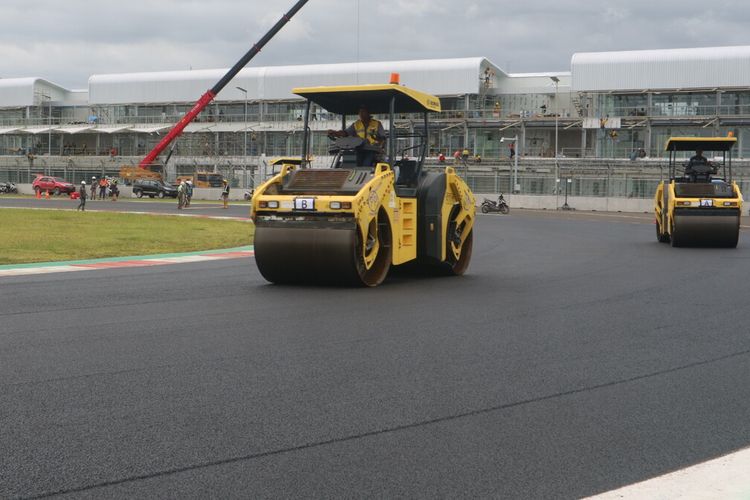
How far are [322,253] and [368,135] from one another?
2.12m

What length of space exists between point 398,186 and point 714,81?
5719 cm

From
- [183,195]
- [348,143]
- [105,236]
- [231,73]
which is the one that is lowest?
[105,236]

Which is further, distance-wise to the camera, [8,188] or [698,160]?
[8,188]

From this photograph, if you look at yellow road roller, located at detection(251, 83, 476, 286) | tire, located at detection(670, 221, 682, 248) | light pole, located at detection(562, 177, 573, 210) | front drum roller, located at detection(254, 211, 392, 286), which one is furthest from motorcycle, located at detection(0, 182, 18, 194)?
front drum roller, located at detection(254, 211, 392, 286)

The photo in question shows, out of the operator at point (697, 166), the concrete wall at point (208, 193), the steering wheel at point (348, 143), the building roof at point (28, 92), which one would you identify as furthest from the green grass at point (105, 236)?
the building roof at point (28, 92)

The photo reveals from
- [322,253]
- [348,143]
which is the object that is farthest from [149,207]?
[322,253]

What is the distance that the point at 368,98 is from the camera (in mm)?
12570

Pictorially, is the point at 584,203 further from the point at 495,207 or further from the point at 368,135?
the point at 368,135

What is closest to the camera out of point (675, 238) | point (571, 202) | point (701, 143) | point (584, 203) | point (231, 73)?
point (675, 238)

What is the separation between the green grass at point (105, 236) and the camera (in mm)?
18281

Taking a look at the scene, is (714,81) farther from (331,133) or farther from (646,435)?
(646,435)

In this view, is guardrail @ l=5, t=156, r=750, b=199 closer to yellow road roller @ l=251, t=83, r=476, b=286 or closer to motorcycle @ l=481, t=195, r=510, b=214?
motorcycle @ l=481, t=195, r=510, b=214

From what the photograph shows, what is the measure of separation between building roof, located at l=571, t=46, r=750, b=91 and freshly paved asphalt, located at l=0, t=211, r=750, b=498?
189ft

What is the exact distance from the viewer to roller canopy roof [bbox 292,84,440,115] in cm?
1218
